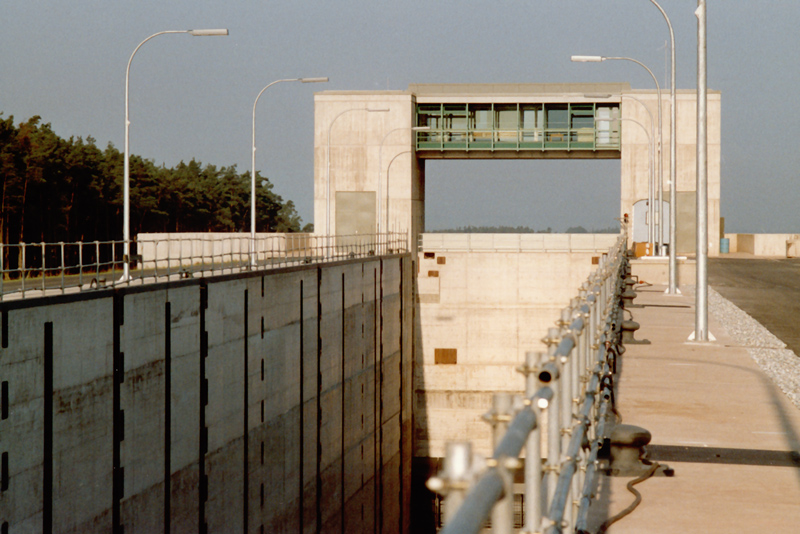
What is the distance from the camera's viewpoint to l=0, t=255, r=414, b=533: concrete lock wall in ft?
48.6

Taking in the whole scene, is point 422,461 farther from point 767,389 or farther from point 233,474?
point 767,389

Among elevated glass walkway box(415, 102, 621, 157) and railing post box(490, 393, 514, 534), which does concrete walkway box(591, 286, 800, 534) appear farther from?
elevated glass walkway box(415, 102, 621, 157)

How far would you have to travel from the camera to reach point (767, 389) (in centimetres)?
1138

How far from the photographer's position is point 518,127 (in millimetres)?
65000

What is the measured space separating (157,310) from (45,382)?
14.3ft

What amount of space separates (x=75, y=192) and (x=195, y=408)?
166 feet

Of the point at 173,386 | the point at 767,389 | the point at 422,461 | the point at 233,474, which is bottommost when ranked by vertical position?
the point at 422,461

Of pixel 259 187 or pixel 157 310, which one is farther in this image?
pixel 259 187

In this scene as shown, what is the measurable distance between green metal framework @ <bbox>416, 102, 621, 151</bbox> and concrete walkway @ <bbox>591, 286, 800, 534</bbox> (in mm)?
50404

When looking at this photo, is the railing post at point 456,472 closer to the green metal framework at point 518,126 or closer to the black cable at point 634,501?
the black cable at point 634,501

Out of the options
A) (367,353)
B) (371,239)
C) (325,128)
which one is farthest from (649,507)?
(325,128)

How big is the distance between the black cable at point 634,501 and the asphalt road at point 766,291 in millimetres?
11219

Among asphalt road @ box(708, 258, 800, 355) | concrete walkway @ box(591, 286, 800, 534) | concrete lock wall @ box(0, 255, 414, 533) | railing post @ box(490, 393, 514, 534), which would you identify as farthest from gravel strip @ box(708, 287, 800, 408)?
concrete lock wall @ box(0, 255, 414, 533)

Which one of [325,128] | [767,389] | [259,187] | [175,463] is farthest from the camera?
[259,187]
